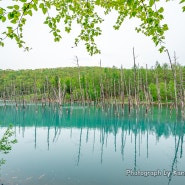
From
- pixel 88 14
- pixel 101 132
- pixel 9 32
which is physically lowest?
pixel 101 132

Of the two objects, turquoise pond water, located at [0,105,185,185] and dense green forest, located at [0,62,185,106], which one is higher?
dense green forest, located at [0,62,185,106]

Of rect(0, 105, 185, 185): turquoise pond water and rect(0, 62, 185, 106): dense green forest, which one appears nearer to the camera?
rect(0, 105, 185, 185): turquoise pond water

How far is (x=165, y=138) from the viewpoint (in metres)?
24.9

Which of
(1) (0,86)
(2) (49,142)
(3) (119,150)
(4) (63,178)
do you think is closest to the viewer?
(4) (63,178)

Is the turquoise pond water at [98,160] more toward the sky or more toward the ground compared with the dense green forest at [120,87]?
more toward the ground

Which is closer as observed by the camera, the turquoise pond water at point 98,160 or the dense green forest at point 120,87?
the turquoise pond water at point 98,160

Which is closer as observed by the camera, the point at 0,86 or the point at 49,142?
the point at 49,142

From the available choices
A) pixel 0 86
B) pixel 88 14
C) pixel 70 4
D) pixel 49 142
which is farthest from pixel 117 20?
pixel 0 86

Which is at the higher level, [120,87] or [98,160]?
[120,87]

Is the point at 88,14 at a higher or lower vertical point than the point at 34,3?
higher

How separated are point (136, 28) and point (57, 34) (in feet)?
5.48

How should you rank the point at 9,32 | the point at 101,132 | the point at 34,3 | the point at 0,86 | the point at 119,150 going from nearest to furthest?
1. the point at 34,3
2. the point at 9,32
3. the point at 119,150
4. the point at 101,132
5. the point at 0,86

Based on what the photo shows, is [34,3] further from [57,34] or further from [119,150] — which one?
[119,150]

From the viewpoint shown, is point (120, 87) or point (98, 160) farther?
point (120, 87)
